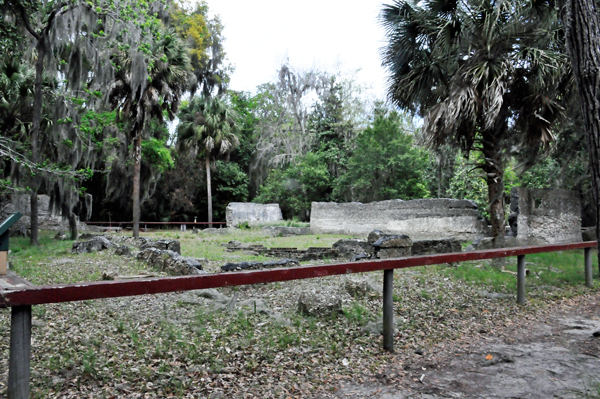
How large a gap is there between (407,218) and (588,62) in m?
15.2

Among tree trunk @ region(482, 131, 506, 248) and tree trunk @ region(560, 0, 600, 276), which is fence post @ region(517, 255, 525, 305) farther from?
tree trunk @ region(482, 131, 506, 248)

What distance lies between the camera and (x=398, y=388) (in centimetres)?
300

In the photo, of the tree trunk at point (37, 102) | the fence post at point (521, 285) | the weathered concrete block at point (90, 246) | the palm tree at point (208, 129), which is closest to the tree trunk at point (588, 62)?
the fence post at point (521, 285)

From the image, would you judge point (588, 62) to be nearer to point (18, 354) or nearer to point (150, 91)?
point (18, 354)

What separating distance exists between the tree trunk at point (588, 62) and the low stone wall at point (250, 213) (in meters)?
21.4

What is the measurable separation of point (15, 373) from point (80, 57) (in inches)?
508

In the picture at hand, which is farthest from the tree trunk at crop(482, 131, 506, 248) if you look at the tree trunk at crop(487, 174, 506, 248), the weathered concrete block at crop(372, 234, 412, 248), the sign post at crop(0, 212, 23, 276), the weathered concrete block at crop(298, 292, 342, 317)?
the sign post at crop(0, 212, 23, 276)

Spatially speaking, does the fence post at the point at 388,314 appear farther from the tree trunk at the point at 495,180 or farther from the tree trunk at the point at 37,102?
the tree trunk at the point at 37,102

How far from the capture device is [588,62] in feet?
11.2

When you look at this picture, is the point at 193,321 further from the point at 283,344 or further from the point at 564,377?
the point at 564,377

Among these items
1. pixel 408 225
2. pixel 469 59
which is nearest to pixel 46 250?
pixel 469 59

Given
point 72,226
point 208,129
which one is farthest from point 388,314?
point 208,129

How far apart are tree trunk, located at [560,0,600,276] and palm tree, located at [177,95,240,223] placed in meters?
24.8

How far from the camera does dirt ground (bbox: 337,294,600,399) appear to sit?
9.61 feet
